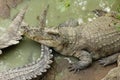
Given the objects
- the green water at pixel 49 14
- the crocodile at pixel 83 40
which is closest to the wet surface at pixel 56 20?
the green water at pixel 49 14

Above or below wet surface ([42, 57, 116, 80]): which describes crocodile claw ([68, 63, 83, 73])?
above

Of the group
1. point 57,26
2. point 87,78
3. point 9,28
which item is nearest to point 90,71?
point 87,78

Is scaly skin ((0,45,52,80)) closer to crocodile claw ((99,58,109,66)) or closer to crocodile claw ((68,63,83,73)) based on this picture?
crocodile claw ((68,63,83,73))

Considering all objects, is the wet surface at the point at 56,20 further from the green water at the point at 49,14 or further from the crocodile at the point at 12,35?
the crocodile at the point at 12,35

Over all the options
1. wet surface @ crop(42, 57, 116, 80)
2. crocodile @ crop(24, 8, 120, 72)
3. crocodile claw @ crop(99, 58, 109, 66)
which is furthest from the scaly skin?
crocodile claw @ crop(99, 58, 109, 66)

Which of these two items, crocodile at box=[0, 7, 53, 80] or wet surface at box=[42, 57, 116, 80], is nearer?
crocodile at box=[0, 7, 53, 80]

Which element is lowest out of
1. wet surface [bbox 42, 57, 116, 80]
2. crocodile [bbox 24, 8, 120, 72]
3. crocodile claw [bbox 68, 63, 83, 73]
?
wet surface [bbox 42, 57, 116, 80]
